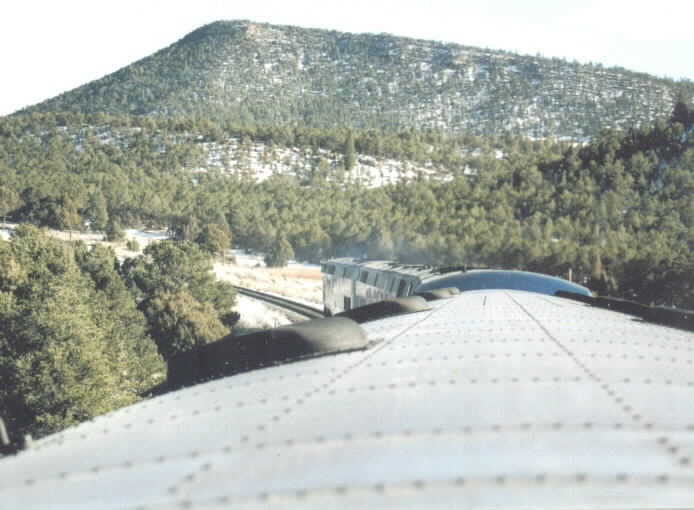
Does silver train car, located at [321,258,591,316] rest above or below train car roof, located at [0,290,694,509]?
below

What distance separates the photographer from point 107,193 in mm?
99562

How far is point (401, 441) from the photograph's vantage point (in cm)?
261

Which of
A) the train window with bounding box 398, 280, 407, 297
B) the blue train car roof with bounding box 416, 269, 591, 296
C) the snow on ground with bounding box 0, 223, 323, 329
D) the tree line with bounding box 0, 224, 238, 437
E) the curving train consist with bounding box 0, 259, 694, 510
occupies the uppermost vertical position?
the curving train consist with bounding box 0, 259, 694, 510

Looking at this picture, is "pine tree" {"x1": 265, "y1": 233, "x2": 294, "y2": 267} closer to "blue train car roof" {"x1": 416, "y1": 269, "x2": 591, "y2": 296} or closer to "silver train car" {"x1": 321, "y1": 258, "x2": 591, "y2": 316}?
"silver train car" {"x1": 321, "y1": 258, "x2": 591, "y2": 316}

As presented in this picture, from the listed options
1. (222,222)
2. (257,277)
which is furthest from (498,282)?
(222,222)

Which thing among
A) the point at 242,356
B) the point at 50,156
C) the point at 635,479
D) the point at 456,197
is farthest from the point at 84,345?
the point at 50,156

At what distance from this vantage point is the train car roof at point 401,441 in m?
2.10

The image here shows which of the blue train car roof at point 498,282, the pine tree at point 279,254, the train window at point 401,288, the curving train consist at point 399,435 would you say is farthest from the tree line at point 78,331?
the pine tree at point 279,254

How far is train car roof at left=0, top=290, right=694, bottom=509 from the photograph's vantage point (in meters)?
2.10

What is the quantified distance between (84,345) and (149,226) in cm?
7969

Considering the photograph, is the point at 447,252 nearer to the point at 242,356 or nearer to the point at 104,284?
the point at 104,284

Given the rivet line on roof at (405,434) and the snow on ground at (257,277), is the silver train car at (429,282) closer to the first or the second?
the rivet line on roof at (405,434)

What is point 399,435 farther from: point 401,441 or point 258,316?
point 258,316

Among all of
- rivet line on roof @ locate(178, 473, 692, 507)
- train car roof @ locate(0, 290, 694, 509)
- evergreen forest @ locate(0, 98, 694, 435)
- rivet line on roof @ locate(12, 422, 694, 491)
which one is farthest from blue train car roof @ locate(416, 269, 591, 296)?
rivet line on roof @ locate(178, 473, 692, 507)
